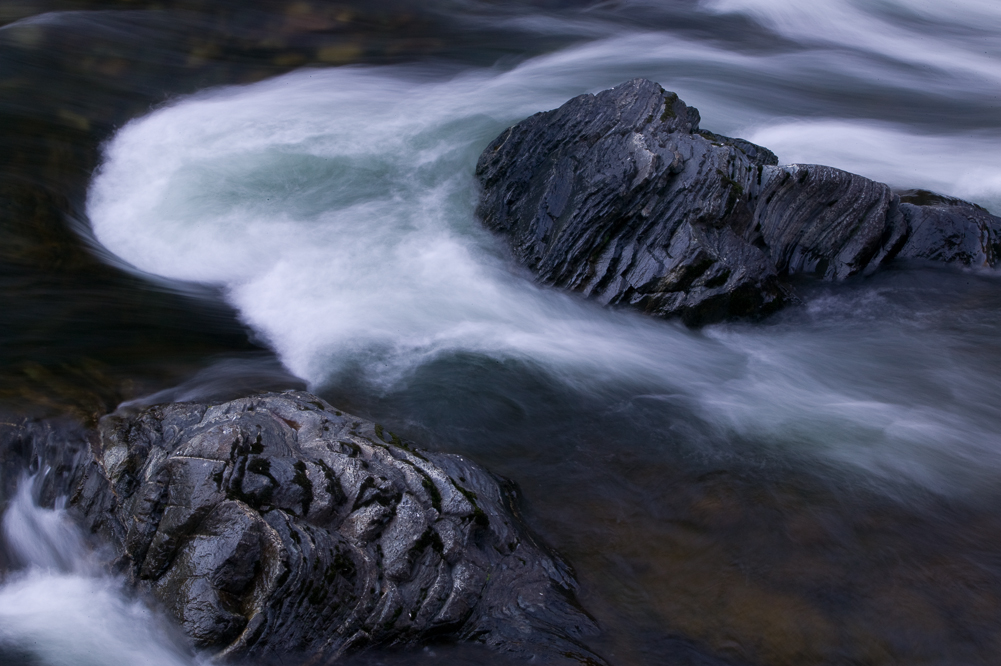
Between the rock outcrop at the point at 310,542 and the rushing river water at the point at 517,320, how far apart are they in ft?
0.80

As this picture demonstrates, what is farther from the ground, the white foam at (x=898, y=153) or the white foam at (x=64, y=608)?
the white foam at (x=898, y=153)

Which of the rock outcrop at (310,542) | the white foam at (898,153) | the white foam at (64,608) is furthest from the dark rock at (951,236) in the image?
the white foam at (64,608)

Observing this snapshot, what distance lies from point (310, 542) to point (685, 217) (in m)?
4.73

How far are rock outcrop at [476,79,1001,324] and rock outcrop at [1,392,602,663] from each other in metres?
3.26

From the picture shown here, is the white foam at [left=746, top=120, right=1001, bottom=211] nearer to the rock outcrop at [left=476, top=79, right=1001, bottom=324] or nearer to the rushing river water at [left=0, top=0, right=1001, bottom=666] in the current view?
the rushing river water at [left=0, top=0, right=1001, bottom=666]

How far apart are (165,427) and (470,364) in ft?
8.56

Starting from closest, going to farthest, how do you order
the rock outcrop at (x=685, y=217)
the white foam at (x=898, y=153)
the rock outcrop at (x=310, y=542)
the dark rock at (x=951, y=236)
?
the rock outcrop at (x=310, y=542) → the rock outcrop at (x=685, y=217) → the dark rock at (x=951, y=236) → the white foam at (x=898, y=153)

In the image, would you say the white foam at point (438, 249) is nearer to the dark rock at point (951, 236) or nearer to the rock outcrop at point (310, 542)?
the dark rock at point (951, 236)

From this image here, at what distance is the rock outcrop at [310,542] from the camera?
14.1ft

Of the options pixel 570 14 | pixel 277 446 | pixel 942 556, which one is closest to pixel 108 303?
pixel 277 446

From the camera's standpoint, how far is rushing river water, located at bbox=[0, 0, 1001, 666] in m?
4.97

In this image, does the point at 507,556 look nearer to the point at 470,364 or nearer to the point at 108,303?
the point at 470,364

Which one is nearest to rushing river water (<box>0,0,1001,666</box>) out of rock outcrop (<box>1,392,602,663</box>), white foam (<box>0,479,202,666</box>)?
white foam (<box>0,479,202,666</box>)

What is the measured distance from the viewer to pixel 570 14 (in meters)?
13.8
